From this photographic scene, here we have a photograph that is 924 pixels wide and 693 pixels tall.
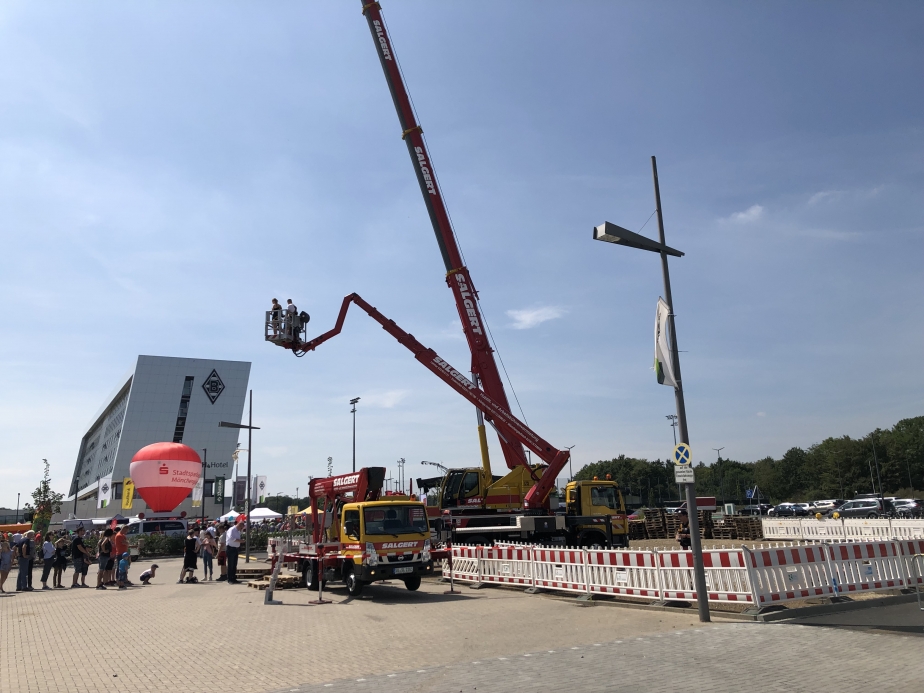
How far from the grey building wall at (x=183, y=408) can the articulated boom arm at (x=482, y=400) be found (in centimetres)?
7427

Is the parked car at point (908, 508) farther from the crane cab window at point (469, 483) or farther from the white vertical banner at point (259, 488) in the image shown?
the white vertical banner at point (259, 488)

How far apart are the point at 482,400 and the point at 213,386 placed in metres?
81.4

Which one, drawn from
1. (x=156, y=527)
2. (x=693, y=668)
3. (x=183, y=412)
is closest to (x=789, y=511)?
(x=156, y=527)

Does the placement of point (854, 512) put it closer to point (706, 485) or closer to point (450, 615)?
point (450, 615)

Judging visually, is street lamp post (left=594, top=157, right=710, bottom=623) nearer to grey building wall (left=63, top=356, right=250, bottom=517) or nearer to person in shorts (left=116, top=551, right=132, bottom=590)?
person in shorts (left=116, top=551, right=132, bottom=590)

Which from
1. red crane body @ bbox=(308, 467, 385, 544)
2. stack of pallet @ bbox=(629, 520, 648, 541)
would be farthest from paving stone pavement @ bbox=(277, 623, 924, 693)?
stack of pallet @ bbox=(629, 520, 648, 541)

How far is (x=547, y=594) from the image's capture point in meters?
15.1

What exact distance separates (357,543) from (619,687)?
9.50m

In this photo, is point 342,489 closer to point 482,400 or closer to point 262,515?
point 482,400

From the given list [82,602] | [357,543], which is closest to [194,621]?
[357,543]

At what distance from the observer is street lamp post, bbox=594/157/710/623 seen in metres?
10.7

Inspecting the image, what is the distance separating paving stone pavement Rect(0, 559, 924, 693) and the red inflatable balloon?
34.6m

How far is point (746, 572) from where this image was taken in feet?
37.1

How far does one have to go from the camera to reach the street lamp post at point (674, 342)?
10.7m
